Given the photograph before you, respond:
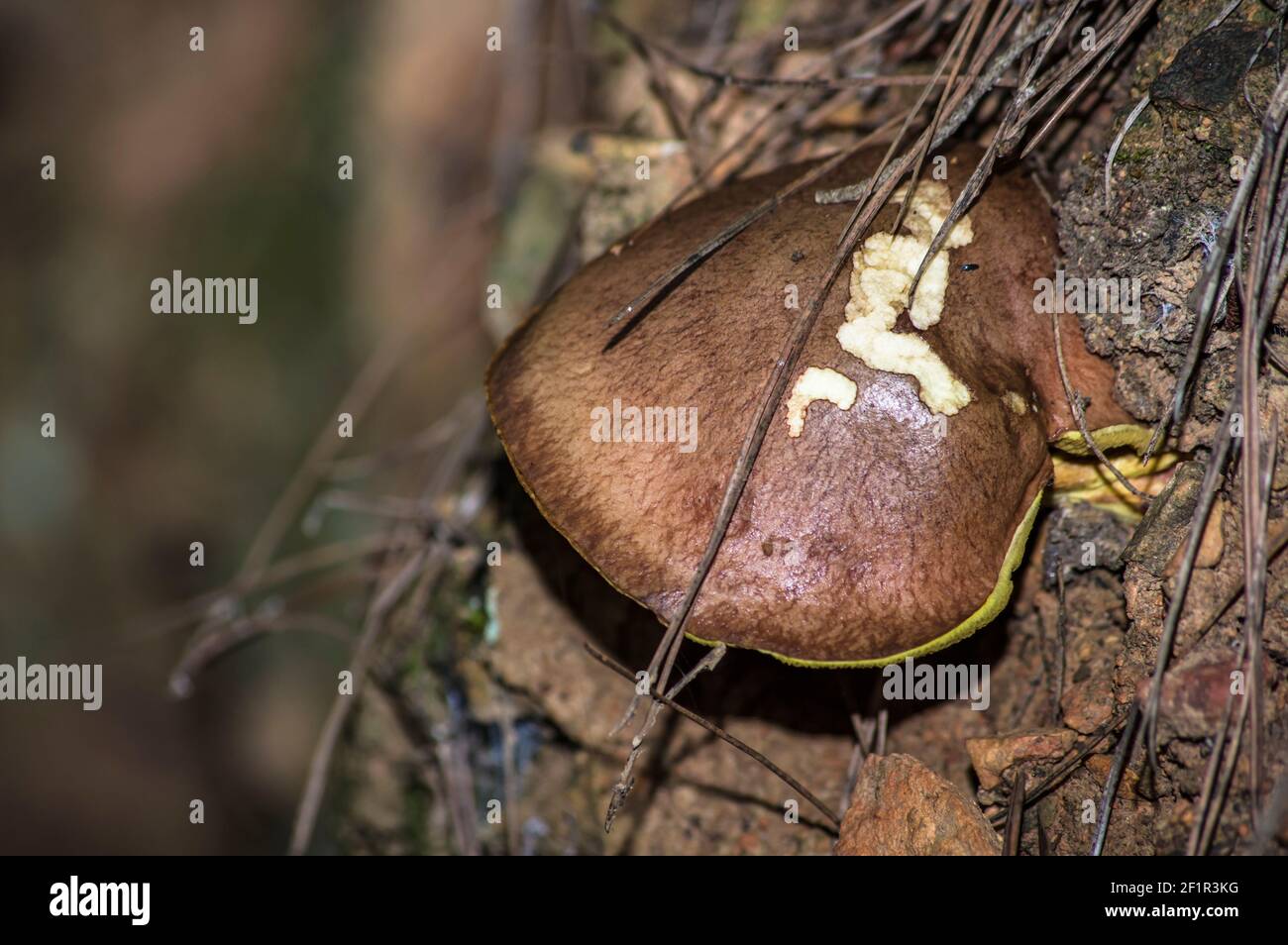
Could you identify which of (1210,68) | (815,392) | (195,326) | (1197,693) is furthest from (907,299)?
(195,326)

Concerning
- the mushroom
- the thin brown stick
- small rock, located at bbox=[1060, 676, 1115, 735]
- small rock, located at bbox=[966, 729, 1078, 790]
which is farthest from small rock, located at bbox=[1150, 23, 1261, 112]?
the thin brown stick

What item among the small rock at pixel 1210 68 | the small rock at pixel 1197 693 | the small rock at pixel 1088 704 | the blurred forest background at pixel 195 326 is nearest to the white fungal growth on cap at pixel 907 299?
the small rock at pixel 1210 68

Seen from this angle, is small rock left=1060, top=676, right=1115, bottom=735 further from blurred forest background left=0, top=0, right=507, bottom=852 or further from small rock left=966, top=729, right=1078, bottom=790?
blurred forest background left=0, top=0, right=507, bottom=852

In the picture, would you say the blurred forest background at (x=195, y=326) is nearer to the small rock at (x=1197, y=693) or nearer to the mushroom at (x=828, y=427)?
the mushroom at (x=828, y=427)

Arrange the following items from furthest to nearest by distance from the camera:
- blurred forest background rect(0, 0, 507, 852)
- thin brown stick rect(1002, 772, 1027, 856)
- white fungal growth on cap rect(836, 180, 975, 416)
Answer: blurred forest background rect(0, 0, 507, 852)
thin brown stick rect(1002, 772, 1027, 856)
white fungal growth on cap rect(836, 180, 975, 416)

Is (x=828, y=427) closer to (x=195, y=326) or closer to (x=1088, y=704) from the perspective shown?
(x=1088, y=704)
